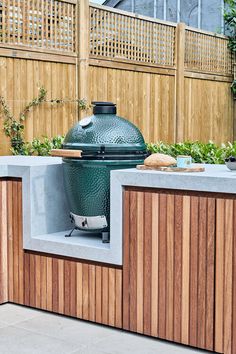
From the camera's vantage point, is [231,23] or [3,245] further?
[231,23]

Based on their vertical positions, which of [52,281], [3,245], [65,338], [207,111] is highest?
[207,111]

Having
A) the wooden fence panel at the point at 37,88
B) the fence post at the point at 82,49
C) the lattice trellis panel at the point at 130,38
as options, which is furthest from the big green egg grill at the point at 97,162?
the lattice trellis panel at the point at 130,38

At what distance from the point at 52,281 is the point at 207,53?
8.38 meters

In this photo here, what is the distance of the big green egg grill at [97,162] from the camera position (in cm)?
394

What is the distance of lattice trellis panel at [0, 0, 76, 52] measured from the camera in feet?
24.5

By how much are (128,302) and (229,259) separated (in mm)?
702

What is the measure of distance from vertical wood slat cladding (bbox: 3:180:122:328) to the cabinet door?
12 cm

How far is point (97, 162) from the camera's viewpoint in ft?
12.9

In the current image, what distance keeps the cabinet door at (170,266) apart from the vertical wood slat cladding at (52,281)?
0.12 m

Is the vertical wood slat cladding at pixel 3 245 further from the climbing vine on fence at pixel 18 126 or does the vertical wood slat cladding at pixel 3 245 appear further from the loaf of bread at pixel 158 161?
the climbing vine on fence at pixel 18 126

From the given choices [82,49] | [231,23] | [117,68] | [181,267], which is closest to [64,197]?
[181,267]

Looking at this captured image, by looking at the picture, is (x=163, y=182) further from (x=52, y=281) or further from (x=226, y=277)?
(x=52, y=281)

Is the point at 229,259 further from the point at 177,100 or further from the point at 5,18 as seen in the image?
the point at 177,100

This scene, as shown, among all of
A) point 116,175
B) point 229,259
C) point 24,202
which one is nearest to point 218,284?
point 229,259
